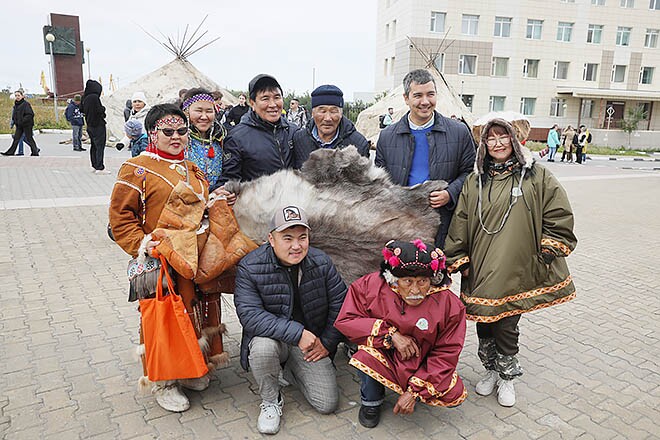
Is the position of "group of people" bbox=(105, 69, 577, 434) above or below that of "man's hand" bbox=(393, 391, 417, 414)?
above

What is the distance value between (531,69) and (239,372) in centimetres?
3812

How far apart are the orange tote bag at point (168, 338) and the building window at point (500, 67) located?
121ft

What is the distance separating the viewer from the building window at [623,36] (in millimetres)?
37250

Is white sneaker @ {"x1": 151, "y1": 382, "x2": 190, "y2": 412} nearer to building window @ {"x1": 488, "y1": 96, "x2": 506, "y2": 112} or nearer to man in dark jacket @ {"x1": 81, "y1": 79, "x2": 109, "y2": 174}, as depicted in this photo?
man in dark jacket @ {"x1": 81, "y1": 79, "x2": 109, "y2": 174}

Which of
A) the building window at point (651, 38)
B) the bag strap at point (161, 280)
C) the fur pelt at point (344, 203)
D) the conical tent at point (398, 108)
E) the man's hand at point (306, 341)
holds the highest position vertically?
the building window at point (651, 38)

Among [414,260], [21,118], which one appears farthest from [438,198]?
[21,118]

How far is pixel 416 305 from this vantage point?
2.98m

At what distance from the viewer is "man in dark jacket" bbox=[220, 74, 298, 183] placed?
3.52 meters

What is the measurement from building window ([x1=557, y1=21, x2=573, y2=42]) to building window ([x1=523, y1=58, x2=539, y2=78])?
7.87 feet

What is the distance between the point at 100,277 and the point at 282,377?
10.1ft

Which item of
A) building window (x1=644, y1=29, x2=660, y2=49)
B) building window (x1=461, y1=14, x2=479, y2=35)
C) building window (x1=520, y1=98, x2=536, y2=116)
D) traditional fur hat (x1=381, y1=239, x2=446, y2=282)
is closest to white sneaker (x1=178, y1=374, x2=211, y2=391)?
traditional fur hat (x1=381, y1=239, x2=446, y2=282)

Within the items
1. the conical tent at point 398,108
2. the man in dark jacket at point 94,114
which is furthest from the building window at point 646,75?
the man in dark jacket at point 94,114

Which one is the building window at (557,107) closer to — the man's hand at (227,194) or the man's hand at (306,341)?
the man's hand at (227,194)

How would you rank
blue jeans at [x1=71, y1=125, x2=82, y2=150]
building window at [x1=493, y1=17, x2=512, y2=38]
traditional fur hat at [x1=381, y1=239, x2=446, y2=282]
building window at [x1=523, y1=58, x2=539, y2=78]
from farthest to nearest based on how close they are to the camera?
building window at [x1=523, y1=58, x2=539, y2=78], building window at [x1=493, y1=17, x2=512, y2=38], blue jeans at [x1=71, y1=125, x2=82, y2=150], traditional fur hat at [x1=381, y1=239, x2=446, y2=282]
